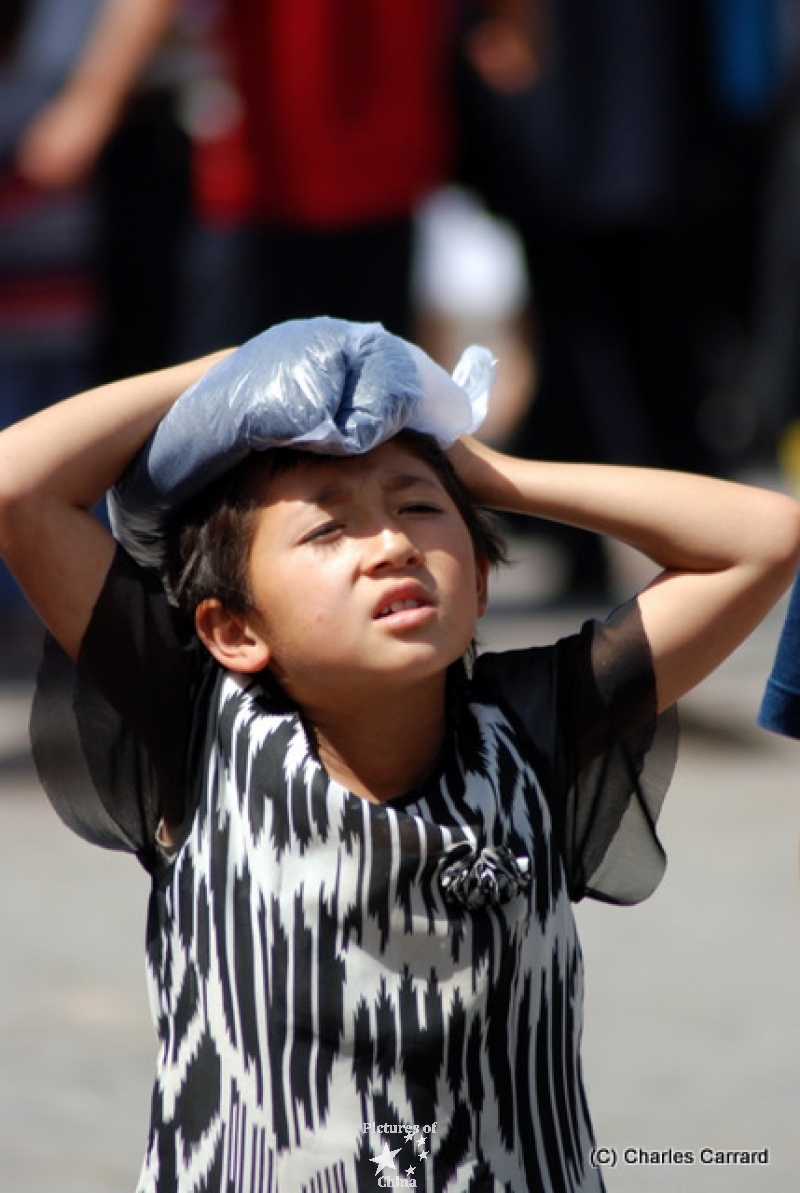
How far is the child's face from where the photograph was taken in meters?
2.00

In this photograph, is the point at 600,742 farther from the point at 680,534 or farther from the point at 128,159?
the point at 128,159

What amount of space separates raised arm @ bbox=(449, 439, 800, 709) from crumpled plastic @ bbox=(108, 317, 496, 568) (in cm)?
9

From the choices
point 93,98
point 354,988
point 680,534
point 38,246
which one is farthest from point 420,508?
point 38,246

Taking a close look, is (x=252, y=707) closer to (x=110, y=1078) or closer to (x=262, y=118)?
(x=110, y=1078)

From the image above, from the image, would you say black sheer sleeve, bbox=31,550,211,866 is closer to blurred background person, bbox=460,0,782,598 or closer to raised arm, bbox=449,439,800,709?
raised arm, bbox=449,439,800,709

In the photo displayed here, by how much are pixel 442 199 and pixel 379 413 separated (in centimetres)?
787

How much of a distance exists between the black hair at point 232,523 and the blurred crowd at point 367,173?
3.23 m

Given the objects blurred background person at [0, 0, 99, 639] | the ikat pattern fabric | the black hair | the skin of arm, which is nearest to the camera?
the ikat pattern fabric

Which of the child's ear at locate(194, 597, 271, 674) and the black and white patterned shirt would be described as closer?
the black and white patterned shirt

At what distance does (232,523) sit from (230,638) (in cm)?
12

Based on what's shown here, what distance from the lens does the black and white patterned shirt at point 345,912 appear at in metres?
1.99

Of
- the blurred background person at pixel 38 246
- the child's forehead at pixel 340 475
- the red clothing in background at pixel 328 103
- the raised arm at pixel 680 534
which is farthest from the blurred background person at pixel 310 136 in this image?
the child's forehead at pixel 340 475

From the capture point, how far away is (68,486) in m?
2.11

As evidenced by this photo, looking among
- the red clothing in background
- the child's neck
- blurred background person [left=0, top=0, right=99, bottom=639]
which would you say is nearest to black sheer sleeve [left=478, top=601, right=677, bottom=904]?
the child's neck
